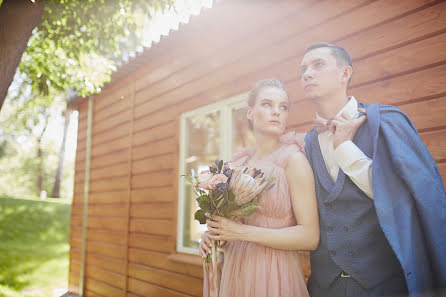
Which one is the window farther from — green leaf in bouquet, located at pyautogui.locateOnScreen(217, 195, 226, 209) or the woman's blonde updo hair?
green leaf in bouquet, located at pyautogui.locateOnScreen(217, 195, 226, 209)

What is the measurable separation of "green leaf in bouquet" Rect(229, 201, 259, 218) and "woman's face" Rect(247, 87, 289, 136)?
473mm

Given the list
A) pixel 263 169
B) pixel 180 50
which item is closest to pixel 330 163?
pixel 263 169

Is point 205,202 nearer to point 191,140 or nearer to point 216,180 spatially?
point 216,180

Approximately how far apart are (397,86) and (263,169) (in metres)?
1.19

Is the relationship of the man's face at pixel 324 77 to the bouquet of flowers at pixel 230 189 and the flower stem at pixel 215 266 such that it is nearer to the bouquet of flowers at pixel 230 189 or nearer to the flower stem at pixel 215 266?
the bouquet of flowers at pixel 230 189

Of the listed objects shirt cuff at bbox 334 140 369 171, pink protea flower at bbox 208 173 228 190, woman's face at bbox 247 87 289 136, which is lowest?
pink protea flower at bbox 208 173 228 190

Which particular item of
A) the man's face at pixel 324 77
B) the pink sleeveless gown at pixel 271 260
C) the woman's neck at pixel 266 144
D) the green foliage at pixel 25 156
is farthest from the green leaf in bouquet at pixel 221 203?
the green foliage at pixel 25 156

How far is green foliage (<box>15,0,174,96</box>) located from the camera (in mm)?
5191

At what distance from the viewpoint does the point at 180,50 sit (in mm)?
5031

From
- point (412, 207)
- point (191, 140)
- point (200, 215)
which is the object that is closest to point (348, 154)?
point (412, 207)

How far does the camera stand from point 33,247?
13.9 metres

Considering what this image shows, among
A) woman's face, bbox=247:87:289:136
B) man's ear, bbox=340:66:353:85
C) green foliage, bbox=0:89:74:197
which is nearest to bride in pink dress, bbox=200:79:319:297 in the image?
woman's face, bbox=247:87:289:136

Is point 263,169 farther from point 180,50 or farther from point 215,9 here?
point 180,50

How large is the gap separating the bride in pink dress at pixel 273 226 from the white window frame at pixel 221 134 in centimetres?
170
